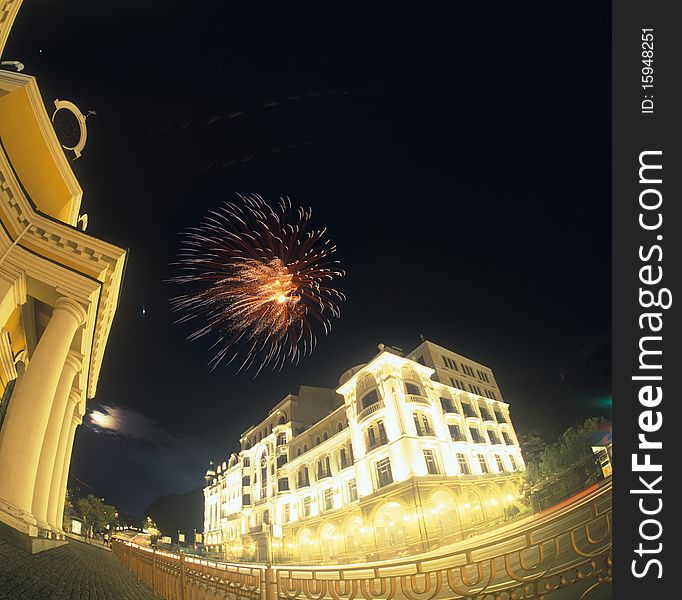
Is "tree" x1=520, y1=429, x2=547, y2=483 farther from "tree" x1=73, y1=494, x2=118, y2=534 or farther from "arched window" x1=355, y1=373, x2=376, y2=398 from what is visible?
"tree" x1=73, y1=494, x2=118, y2=534

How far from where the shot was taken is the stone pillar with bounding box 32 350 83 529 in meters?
11.1

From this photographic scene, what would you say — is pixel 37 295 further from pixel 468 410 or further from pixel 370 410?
pixel 468 410

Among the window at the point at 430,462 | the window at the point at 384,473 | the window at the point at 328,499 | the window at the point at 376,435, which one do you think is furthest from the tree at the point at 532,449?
the window at the point at 328,499

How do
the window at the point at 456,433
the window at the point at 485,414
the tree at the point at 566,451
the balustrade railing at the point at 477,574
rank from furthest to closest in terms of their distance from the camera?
1. the window at the point at 485,414
2. the window at the point at 456,433
3. the tree at the point at 566,451
4. the balustrade railing at the point at 477,574

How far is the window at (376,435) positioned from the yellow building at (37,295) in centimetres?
1706

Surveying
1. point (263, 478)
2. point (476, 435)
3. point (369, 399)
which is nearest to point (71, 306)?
point (369, 399)

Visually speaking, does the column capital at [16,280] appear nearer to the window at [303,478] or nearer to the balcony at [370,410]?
the balcony at [370,410]

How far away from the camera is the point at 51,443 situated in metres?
12.0

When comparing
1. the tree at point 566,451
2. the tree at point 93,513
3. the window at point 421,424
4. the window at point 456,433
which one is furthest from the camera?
the tree at point 93,513

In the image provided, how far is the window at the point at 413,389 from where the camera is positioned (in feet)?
73.3

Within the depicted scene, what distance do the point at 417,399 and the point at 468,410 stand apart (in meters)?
5.13

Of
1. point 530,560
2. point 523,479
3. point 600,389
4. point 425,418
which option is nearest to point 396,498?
point 425,418

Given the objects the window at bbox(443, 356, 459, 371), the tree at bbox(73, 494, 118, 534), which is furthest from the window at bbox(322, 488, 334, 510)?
the tree at bbox(73, 494, 118, 534)

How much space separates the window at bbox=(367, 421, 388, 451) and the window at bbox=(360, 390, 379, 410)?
1.57 m
